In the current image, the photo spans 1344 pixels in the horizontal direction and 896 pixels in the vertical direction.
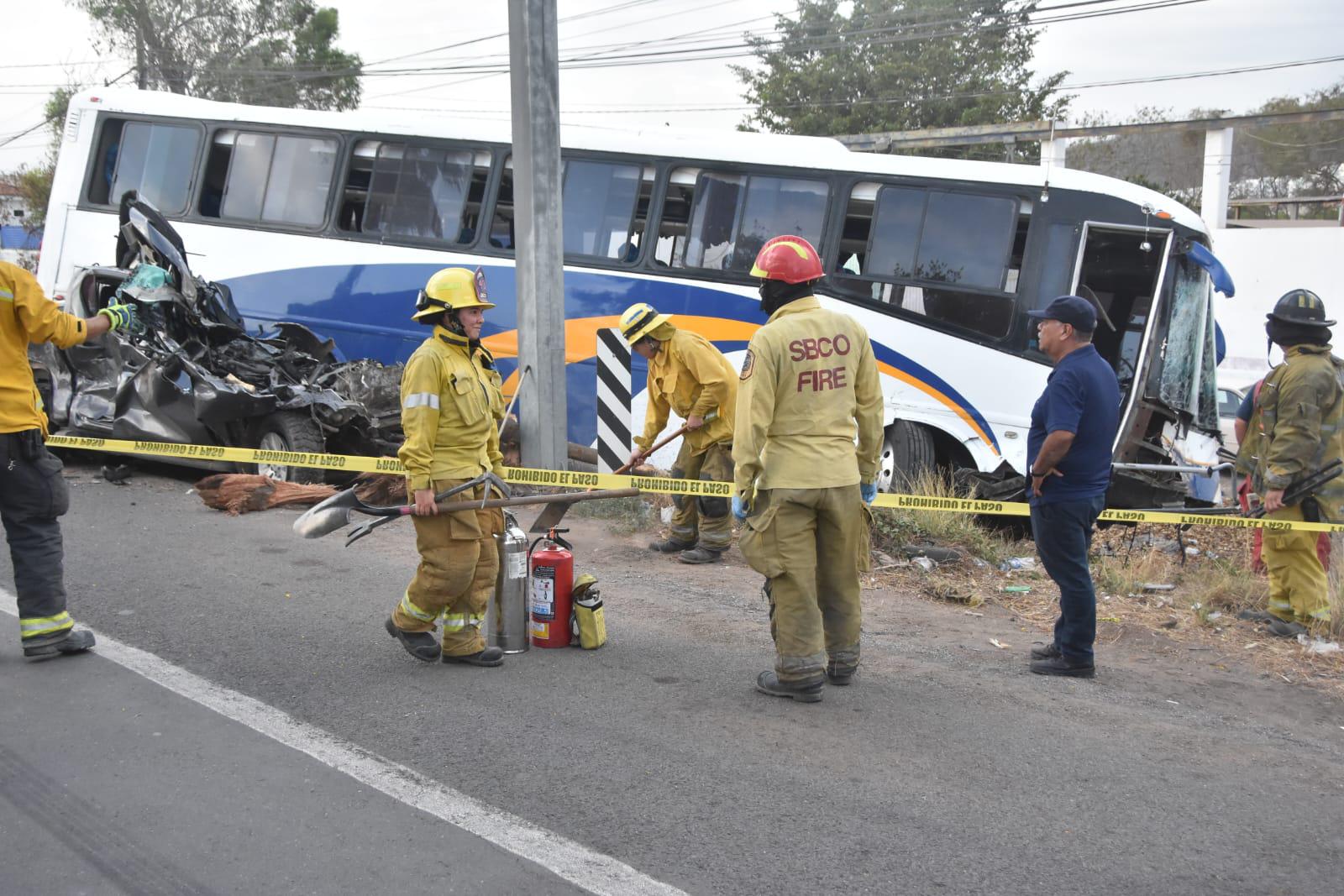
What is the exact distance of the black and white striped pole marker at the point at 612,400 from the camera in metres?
8.88

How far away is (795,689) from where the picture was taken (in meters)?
4.79

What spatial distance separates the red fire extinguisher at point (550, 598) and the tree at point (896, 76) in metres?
→ 26.9

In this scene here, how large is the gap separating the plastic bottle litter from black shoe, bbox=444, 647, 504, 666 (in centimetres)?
402

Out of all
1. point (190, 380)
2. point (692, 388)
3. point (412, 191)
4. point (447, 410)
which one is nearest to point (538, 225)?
point (692, 388)

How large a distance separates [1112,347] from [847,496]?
602 cm

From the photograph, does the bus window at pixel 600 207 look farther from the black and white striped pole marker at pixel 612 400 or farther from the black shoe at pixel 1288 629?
the black shoe at pixel 1288 629

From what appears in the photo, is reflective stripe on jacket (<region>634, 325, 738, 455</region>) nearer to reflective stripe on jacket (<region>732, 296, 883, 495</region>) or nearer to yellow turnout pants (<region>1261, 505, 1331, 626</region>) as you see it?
reflective stripe on jacket (<region>732, 296, 883, 495</region>)

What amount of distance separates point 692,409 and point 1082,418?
3.10 metres

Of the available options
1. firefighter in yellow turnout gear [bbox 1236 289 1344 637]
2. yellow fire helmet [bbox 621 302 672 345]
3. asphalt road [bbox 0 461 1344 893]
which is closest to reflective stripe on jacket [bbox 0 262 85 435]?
asphalt road [bbox 0 461 1344 893]

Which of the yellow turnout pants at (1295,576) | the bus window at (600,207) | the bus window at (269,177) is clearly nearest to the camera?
the yellow turnout pants at (1295,576)

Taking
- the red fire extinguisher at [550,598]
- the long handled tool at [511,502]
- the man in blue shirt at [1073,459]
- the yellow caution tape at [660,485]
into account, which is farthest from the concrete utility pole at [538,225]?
the man in blue shirt at [1073,459]

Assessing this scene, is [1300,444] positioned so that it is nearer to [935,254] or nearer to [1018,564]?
[1018,564]

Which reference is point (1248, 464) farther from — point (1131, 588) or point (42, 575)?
point (42, 575)

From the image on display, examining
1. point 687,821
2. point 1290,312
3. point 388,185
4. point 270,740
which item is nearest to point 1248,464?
point 1290,312
